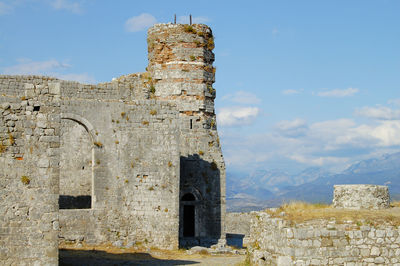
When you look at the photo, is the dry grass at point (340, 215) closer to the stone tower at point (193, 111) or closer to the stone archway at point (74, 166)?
the stone tower at point (193, 111)

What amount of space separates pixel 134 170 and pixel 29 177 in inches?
381

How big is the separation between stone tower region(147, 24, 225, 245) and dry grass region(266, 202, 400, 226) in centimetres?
1227

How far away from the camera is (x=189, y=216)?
28.5 meters

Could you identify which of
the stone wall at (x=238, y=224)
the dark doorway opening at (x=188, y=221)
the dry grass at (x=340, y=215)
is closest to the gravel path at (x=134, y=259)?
the dark doorway opening at (x=188, y=221)

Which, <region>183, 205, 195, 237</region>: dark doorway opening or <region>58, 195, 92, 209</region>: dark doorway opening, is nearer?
<region>183, 205, 195, 237</region>: dark doorway opening

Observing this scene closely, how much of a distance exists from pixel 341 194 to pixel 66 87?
1496cm

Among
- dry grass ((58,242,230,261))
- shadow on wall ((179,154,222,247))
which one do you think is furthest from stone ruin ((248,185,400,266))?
shadow on wall ((179,154,222,247))

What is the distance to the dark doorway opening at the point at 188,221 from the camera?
93.1 ft

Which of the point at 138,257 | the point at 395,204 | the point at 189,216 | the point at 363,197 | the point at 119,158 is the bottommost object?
the point at 138,257

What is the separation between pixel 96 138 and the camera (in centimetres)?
2425

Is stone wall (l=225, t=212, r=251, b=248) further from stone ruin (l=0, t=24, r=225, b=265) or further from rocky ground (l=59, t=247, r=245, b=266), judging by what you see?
rocky ground (l=59, t=247, r=245, b=266)

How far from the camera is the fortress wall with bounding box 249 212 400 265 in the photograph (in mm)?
13984

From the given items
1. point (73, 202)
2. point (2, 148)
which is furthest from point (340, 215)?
point (73, 202)

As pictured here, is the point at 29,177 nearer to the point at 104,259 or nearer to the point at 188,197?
the point at 104,259
